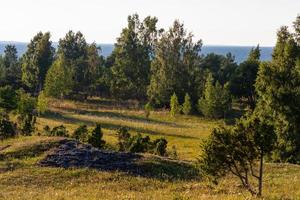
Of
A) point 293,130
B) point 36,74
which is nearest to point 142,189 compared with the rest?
point 293,130

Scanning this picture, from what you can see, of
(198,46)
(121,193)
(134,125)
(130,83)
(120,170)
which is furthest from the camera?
(130,83)

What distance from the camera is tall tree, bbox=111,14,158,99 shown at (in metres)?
115

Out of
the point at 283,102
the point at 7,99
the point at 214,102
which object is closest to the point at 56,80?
the point at 214,102

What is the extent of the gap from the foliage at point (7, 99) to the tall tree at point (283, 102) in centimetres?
2969

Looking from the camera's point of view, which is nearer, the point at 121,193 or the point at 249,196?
the point at 249,196

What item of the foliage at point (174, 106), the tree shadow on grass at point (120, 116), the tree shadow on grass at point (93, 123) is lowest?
the tree shadow on grass at point (93, 123)

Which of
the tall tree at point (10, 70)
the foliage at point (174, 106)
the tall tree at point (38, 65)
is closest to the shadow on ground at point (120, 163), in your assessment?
the foliage at point (174, 106)

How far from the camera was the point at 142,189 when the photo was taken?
93.2 ft

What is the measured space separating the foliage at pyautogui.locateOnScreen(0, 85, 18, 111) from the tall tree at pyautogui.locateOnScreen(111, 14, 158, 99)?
180ft

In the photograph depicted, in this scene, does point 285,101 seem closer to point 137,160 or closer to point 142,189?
point 137,160

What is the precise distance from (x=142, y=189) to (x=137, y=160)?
606 cm

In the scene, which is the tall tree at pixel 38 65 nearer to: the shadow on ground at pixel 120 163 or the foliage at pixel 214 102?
the foliage at pixel 214 102

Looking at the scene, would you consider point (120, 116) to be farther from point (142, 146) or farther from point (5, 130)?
point (142, 146)

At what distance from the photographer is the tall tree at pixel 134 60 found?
115169 millimetres
